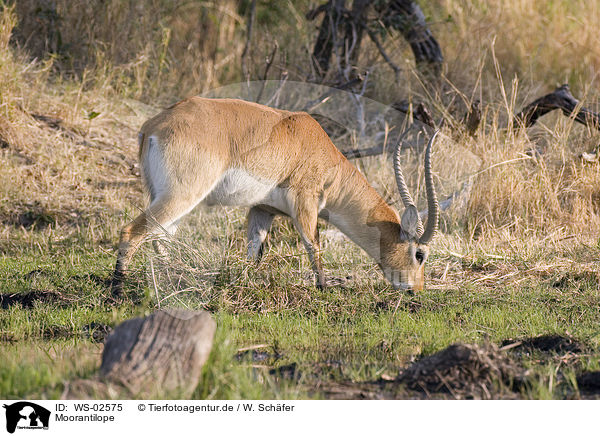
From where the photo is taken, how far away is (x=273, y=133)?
6.46 meters

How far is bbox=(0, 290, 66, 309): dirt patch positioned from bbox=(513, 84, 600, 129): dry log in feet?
20.5

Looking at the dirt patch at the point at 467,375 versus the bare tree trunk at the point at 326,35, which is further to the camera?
the bare tree trunk at the point at 326,35

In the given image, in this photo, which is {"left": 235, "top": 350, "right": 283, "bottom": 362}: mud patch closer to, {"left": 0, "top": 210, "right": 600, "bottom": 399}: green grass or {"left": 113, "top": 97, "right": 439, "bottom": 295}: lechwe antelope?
{"left": 0, "top": 210, "right": 600, "bottom": 399}: green grass

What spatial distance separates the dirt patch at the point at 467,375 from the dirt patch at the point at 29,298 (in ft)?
10.3

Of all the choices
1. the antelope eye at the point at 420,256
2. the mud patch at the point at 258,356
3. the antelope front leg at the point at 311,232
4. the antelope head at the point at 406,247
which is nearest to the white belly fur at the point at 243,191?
the antelope front leg at the point at 311,232

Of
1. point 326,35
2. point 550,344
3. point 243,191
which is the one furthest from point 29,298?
point 326,35

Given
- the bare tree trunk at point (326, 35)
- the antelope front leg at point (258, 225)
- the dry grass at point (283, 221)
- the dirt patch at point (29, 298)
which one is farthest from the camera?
the bare tree trunk at point (326, 35)

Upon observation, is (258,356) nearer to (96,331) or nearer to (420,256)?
(96,331)

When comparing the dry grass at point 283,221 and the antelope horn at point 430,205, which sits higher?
the antelope horn at point 430,205

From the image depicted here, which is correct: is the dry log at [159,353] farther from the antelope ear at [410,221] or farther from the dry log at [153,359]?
the antelope ear at [410,221]

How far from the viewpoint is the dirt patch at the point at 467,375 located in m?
3.75

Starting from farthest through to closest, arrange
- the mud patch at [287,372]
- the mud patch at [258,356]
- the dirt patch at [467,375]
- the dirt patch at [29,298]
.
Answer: the dirt patch at [29,298]
the mud patch at [258,356]
the mud patch at [287,372]
the dirt patch at [467,375]
